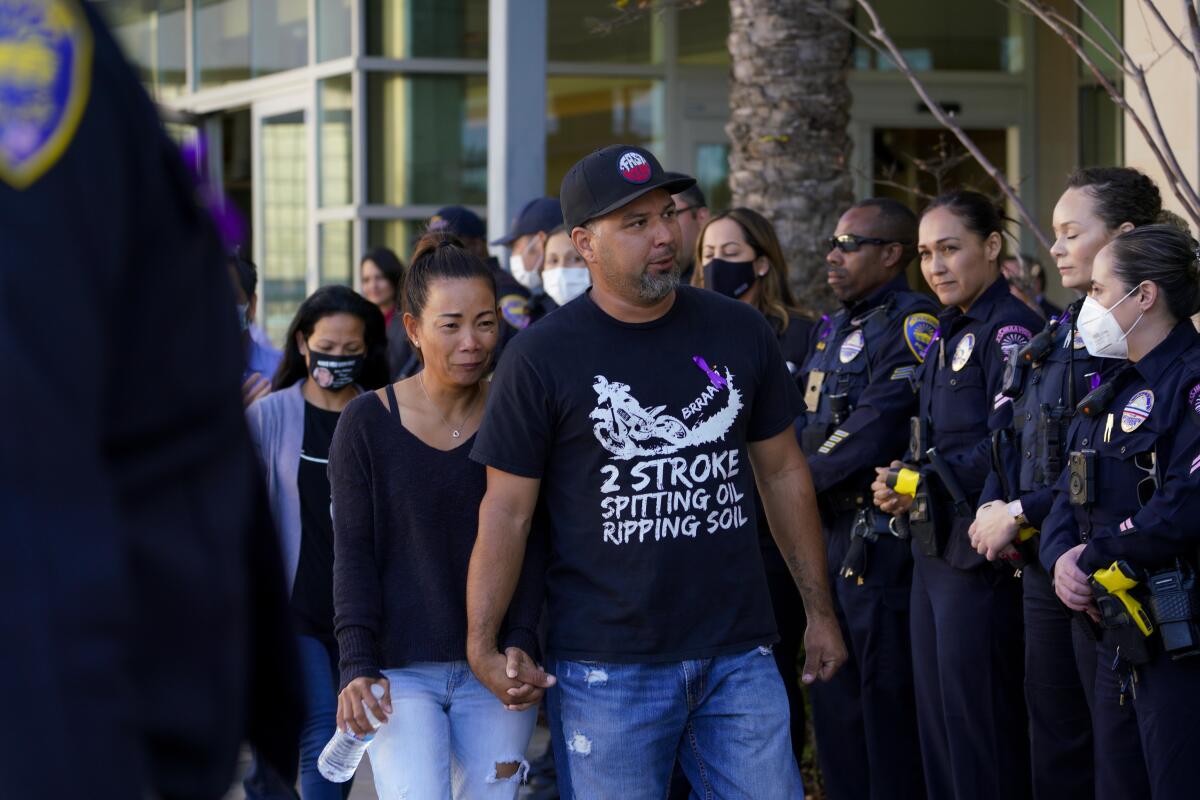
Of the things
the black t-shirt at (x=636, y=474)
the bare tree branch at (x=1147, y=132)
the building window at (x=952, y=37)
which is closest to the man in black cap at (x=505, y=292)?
the black t-shirt at (x=636, y=474)

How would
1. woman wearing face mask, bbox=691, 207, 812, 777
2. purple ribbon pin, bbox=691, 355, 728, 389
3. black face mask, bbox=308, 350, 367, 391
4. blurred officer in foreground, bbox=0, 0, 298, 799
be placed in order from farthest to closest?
woman wearing face mask, bbox=691, 207, 812, 777
black face mask, bbox=308, 350, 367, 391
purple ribbon pin, bbox=691, 355, 728, 389
blurred officer in foreground, bbox=0, 0, 298, 799

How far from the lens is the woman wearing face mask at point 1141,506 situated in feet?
13.6

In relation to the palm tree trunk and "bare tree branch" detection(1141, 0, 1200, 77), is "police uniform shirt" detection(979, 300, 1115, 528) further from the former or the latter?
the palm tree trunk

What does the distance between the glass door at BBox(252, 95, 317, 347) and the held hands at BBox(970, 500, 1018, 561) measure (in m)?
9.00

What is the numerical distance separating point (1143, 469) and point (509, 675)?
1.85 metres

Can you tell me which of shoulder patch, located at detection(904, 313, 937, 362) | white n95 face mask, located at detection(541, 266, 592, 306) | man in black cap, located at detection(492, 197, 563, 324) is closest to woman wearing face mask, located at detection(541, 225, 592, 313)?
white n95 face mask, located at detection(541, 266, 592, 306)

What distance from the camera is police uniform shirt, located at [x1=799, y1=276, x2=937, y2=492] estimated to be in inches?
219

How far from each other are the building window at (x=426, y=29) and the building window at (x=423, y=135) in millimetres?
194

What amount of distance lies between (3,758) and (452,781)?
10.8ft

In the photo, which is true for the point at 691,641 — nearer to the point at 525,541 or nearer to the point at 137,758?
the point at 525,541

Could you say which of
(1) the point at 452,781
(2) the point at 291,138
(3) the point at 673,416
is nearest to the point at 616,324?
(3) the point at 673,416

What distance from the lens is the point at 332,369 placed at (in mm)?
5445

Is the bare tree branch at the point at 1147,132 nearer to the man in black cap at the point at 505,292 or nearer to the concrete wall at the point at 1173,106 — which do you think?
the concrete wall at the point at 1173,106

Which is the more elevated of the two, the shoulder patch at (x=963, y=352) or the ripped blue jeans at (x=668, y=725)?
the shoulder patch at (x=963, y=352)
